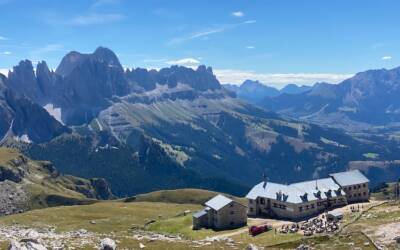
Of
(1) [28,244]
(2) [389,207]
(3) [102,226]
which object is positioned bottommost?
(3) [102,226]

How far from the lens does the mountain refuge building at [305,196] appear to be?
133m

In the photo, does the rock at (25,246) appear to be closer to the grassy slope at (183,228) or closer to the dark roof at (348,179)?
the grassy slope at (183,228)

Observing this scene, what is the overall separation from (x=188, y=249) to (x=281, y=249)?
17599 mm

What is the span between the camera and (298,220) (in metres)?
130

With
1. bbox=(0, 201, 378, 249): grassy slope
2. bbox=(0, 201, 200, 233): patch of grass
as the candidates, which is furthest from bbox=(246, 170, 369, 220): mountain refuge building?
bbox=(0, 201, 200, 233): patch of grass

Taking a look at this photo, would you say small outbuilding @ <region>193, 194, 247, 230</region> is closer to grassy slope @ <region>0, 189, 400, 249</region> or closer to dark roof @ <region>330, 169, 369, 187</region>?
grassy slope @ <region>0, 189, 400, 249</region>

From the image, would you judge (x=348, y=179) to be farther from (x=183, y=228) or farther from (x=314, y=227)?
(x=314, y=227)

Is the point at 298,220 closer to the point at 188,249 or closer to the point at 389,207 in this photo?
the point at 389,207

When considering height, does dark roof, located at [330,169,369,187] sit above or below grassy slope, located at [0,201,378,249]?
above

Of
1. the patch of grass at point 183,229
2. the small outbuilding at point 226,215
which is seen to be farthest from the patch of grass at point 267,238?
Answer: the small outbuilding at point 226,215

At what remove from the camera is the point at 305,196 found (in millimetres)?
135000

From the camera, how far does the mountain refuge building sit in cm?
13338

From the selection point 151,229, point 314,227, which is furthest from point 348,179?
point 151,229

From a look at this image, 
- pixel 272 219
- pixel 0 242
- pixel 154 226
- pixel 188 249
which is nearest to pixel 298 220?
pixel 272 219
